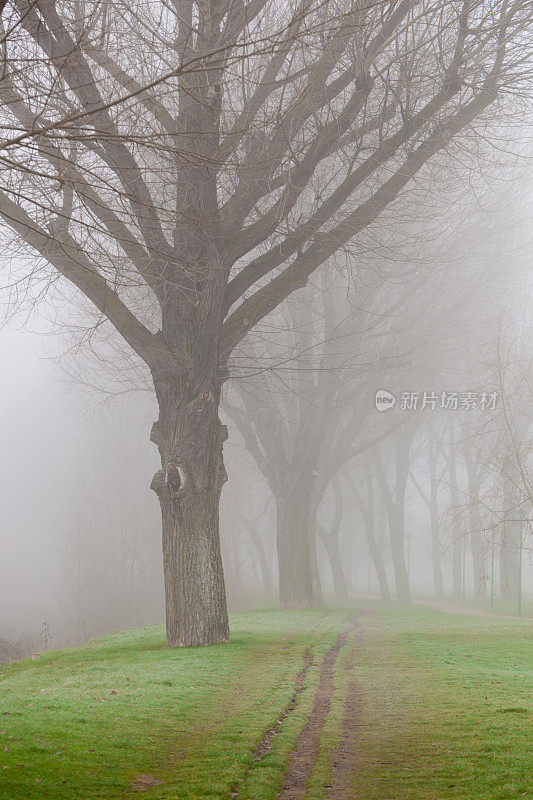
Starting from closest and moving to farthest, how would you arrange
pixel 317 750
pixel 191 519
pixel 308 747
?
1. pixel 317 750
2. pixel 308 747
3. pixel 191 519

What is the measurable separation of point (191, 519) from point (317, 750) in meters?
6.35

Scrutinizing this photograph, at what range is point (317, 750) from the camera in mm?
7219

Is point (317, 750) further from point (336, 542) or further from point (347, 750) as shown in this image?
point (336, 542)

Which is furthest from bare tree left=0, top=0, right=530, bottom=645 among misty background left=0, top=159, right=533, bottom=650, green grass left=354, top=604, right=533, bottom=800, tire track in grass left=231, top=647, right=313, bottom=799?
green grass left=354, top=604, right=533, bottom=800

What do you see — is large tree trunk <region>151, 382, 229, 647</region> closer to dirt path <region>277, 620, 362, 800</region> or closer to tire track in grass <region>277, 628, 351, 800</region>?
tire track in grass <region>277, 628, 351, 800</region>

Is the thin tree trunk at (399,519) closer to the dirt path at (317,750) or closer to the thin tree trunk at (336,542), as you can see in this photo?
the thin tree trunk at (336,542)

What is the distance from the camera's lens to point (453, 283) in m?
26.0

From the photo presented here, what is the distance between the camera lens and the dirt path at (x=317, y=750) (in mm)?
6106

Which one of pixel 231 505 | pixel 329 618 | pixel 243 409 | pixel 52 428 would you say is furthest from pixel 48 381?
pixel 329 618

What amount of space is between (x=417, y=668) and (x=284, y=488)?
13060mm

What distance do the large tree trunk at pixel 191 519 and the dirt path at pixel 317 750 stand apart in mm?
2804

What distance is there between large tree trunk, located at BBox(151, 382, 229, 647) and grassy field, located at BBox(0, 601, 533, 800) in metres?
0.62

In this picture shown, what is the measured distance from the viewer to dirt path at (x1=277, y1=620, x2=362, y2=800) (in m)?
6.11

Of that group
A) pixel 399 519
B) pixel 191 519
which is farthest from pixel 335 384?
pixel 191 519
